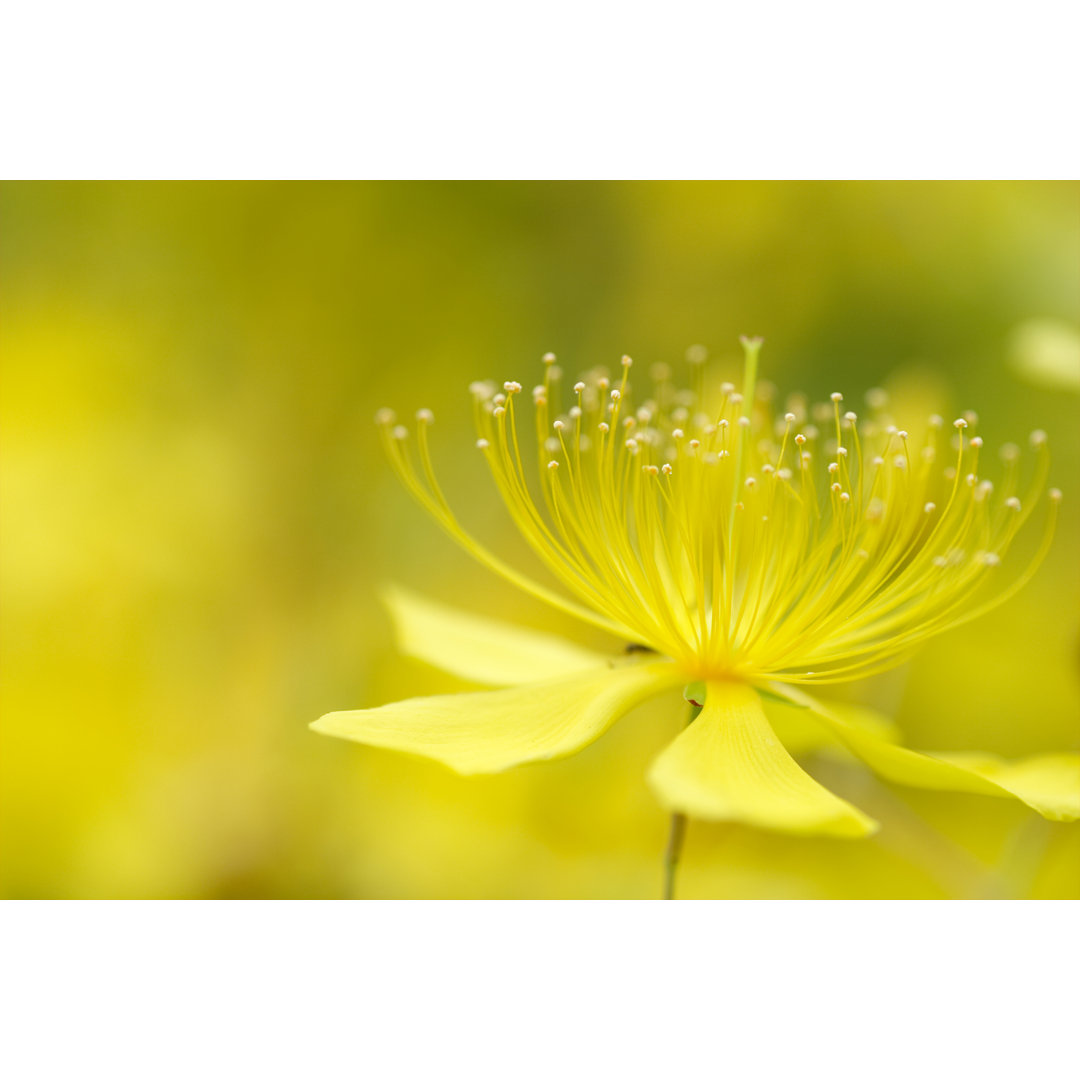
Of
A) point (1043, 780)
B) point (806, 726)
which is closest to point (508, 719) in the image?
point (806, 726)

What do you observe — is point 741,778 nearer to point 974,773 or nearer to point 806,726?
point 974,773

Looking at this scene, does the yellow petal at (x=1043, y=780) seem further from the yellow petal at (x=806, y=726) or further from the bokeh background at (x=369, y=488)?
the bokeh background at (x=369, y=488)

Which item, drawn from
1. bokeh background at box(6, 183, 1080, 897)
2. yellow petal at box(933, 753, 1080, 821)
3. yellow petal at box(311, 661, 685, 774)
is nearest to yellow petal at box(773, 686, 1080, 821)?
yellow petal at box(933, 753, 1080, 821)

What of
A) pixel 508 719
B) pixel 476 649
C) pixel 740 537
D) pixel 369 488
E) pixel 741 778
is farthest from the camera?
pixel 369 488

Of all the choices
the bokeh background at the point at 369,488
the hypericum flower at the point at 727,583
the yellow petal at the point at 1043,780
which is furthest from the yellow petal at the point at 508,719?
the bokeh background at the point at 369,488

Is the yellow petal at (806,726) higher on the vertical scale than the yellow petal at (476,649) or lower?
lower

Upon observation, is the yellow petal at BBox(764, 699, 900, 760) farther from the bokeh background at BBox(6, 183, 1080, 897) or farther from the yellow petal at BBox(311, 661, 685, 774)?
the bokeh background at BBox(6, 183, 1080, 897)
